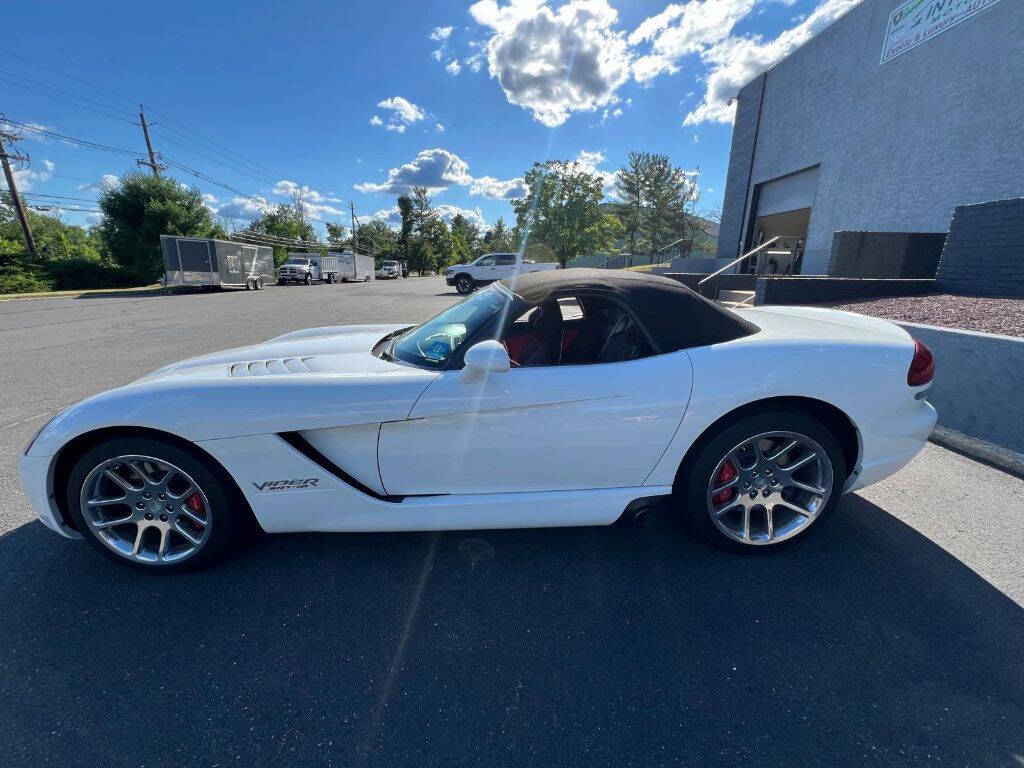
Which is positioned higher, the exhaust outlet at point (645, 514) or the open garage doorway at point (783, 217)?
the open garage doorway at point (783, 217)

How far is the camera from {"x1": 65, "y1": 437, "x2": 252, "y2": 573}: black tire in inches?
75.3

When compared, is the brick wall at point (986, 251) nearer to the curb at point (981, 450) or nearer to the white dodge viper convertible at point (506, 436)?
the curb at point (981, 450)

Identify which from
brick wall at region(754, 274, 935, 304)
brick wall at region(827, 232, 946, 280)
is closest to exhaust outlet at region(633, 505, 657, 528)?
brick wall at region(754, 274, 935, 304)

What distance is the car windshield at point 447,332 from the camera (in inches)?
84.4

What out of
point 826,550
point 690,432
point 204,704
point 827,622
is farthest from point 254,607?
point 826,550

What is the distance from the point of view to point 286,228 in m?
60.9

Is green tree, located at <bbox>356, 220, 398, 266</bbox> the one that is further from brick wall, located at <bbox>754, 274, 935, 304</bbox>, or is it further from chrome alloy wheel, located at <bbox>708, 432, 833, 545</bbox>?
chrome alloy wheel, located at <bbox>708, 432, 833, 545</bbox>

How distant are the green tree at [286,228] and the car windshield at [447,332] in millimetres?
58985

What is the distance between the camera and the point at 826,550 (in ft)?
7.41

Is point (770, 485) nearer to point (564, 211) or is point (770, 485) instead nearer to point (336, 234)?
point (564, 211)

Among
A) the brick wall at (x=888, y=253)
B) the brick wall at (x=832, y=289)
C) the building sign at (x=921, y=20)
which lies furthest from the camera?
the building sign at (x=921, y=20)

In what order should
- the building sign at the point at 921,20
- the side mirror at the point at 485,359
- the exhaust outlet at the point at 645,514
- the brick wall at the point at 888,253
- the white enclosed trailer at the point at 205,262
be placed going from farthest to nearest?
1. the white enclosed trailer at the point at 205,262
2. the building sign at the point at 921,20
3. the brick wall at the point at 888,253
4. the exhaust outlet at the point at 645,514
5. the side mirror at the point at 485,359

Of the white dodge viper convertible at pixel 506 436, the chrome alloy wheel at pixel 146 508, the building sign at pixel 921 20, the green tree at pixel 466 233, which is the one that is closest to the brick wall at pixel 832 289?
the white dodge viper convertible at pixel 506 436

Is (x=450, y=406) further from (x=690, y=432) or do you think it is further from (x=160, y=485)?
(x=160, y=485)
